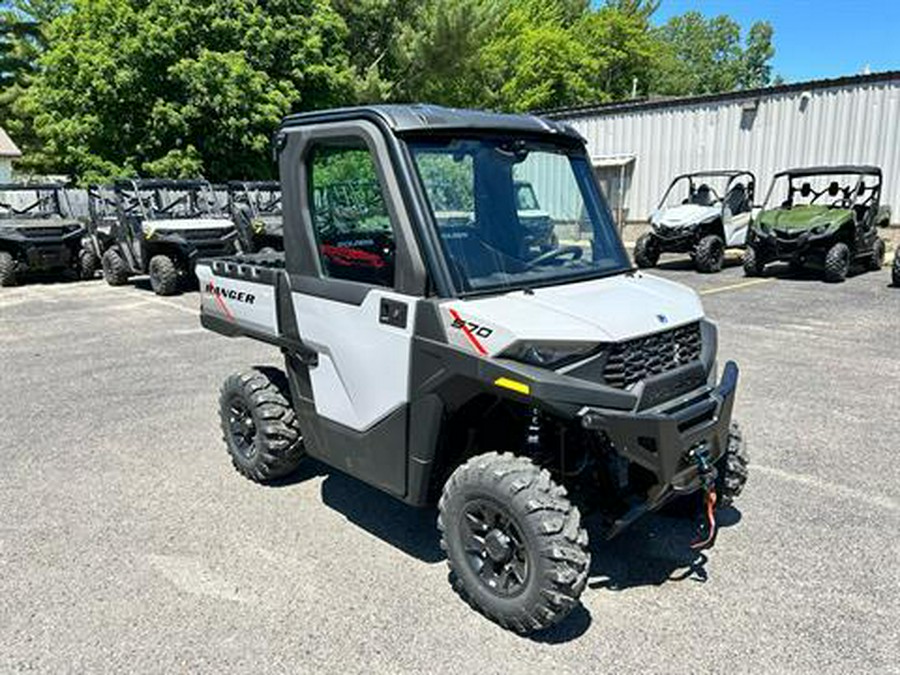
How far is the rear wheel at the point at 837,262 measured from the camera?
12258 mm

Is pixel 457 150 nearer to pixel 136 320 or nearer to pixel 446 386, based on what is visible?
pixel 446 386

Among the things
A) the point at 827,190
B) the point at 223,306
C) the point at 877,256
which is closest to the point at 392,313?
the point at 223,306

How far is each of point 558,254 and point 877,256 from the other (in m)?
12.9

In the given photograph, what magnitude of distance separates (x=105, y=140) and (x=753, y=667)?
69.2ft

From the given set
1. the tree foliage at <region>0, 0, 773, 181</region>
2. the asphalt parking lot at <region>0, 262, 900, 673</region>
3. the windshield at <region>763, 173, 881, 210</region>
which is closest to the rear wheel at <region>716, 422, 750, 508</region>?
the asphalt parking lot at <region>0, 262, 900, 673</region>

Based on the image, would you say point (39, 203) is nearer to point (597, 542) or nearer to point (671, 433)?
point (597, 542)

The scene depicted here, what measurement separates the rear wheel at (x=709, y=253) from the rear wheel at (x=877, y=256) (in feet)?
9.07

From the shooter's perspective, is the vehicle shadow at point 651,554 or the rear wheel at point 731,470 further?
the rear wheel at point 731,470

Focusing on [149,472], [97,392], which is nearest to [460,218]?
[149,472]

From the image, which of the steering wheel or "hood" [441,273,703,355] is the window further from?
the steering wheel

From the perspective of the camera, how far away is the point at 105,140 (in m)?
19.7

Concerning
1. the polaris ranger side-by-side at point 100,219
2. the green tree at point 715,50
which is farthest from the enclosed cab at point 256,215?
the green tree at point 715,50

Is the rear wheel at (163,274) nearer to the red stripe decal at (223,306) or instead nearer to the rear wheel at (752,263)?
the red stripe decal at (223,306)

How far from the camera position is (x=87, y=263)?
14.5 m
